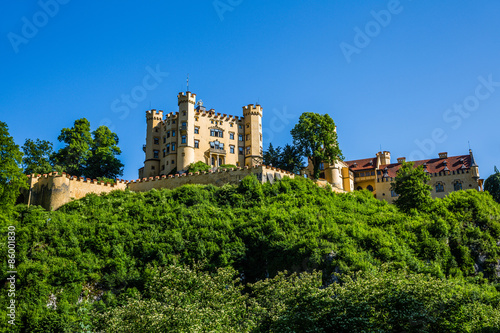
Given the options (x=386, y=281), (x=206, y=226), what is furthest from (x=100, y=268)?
(x=386, y=281)

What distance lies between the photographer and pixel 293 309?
102 feet

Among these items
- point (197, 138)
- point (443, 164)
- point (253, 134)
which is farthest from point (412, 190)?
point (197, 138)

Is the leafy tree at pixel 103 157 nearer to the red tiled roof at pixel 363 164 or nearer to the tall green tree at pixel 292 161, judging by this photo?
the tall green tree at pixel 292 161

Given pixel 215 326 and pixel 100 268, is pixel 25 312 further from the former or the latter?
pixel 215 326

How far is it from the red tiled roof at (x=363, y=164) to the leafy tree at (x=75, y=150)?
134ft

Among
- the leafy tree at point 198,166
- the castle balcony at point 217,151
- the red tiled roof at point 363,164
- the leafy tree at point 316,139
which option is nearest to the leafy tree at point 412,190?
the leafy tree at point 316,139

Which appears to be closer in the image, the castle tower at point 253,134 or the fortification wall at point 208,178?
the fortification wall at point 208,178

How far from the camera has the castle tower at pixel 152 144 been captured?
78188mm

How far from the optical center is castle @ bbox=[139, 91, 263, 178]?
75.7 m

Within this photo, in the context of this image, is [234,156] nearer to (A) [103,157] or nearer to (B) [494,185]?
(A) [103,157]

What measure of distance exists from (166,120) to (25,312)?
44900 mm

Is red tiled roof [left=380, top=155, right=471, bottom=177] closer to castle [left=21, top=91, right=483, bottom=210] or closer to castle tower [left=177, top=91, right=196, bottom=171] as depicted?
castle [left=21, top=91, right=483, bottom=210]

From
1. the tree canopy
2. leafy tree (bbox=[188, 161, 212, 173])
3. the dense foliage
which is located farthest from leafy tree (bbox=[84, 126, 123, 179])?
the dense foliage

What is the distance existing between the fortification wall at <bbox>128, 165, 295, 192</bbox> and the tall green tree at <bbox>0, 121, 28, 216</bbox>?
18.5m
